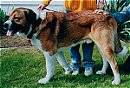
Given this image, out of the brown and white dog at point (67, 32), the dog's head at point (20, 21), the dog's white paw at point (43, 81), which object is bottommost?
the dog's white paw at point (43, 81)

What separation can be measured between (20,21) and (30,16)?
194 millimetres

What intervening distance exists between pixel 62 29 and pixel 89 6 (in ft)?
2.41

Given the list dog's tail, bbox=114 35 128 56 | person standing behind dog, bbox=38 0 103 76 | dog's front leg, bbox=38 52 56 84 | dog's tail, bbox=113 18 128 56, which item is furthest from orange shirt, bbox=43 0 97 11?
dog's front leg, bbox=38 52 56 84

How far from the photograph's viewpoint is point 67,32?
7730 mm

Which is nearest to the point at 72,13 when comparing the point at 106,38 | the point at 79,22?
the point at 79,22

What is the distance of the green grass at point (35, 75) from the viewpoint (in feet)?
25.1

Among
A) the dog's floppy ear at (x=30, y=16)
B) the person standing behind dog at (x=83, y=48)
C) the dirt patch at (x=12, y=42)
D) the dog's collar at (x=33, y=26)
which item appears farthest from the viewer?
the dirt patch at (x=12, y=42)

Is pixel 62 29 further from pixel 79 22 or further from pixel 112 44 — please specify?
pixel 112 44

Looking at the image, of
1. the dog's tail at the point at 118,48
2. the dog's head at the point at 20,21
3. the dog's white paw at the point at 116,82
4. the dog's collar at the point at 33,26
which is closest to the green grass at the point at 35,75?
the dog's white paw at the point at 116,82

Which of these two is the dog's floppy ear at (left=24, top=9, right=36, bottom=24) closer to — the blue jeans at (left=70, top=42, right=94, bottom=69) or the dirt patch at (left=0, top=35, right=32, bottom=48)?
the blue jeans at (left=70, top=42, right=94, bottom=69)

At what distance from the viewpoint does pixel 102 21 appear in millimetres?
7617

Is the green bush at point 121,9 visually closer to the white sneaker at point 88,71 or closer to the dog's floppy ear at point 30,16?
the white sneaker at point 88,71

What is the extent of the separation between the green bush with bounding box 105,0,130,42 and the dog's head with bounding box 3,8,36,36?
12.2 ft

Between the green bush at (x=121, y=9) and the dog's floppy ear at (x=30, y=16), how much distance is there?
366cm
